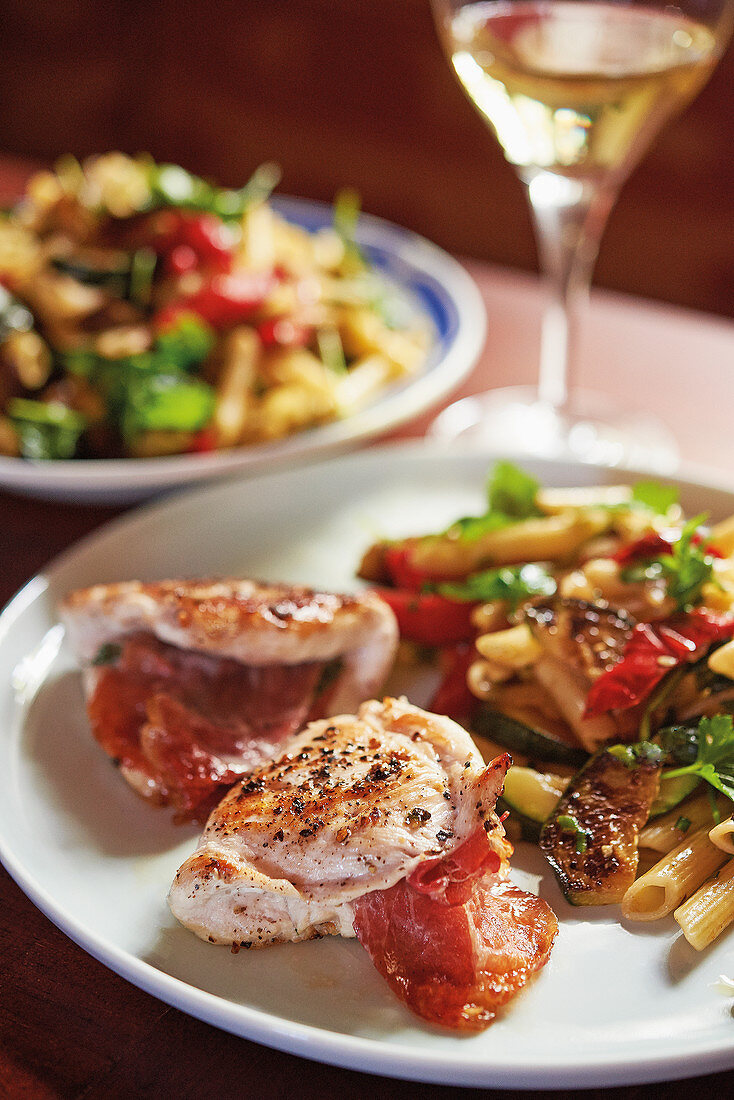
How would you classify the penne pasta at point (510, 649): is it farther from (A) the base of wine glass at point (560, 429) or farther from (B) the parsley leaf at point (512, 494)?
(A) the base of wine glass at point (560, 429)

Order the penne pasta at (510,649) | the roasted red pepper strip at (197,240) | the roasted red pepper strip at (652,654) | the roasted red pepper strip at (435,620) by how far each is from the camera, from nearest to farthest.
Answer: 1. the roasted red pepper strip at (652,654)
2. the penne pasta at (510,649)
3. the roasted red pepper strip at (435,620)
4. the roasted red pepper strip at (197,240)

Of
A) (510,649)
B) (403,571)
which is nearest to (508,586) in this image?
(510,649)

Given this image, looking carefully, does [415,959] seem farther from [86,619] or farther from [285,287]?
[285,287]

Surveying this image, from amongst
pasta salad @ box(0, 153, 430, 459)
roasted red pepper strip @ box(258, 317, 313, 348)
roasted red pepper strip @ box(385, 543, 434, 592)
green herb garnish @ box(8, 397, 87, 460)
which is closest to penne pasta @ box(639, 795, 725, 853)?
roasted red pepper strip @ box(385, 543, 434, 592)

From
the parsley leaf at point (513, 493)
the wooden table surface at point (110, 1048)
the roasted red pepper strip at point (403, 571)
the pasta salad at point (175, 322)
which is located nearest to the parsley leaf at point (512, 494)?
the parsley leaf at point (513, 493)

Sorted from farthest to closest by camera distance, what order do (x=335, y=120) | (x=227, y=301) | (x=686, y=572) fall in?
(x=335, y=120) → (x=227, y=301) → (x=686, y=572)

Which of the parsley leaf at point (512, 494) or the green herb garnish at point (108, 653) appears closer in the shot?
the green herb garnish at point (108, 653)

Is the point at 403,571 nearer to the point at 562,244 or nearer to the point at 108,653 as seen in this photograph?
the point at 108,653
